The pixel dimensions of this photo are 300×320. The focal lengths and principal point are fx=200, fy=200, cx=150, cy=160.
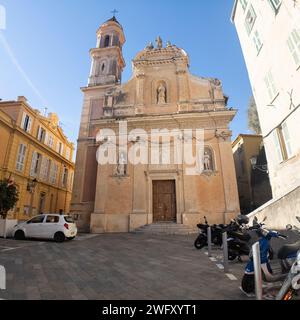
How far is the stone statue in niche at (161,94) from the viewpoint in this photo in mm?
16958

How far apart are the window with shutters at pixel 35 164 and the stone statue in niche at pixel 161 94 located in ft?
39.8

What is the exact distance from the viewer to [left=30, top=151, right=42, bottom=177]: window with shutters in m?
17.8

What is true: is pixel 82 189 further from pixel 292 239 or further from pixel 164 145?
pixel 292 239

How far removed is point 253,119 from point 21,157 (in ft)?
78.9

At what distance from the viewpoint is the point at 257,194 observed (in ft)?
58.4

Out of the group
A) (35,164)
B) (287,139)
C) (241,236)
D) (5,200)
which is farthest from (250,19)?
(35,164)

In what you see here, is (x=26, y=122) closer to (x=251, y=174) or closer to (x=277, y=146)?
(x=277, y=146)

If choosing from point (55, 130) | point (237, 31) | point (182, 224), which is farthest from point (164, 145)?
point (55, 130)

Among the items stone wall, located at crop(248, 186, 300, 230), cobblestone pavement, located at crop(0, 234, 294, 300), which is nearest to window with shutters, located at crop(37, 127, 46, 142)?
cobblestone pavement, located at crop(0, 234, 294, 300)

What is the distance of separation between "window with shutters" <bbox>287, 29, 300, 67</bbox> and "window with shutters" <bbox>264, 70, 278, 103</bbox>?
159cm

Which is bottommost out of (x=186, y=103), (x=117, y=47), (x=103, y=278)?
(x=103, y=278)

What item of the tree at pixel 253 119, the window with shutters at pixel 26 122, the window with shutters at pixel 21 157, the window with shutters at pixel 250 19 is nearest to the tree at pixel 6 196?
the window with shutters at pixel 21 157

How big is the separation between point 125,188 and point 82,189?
401 cm

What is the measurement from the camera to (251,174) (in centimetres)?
1848
